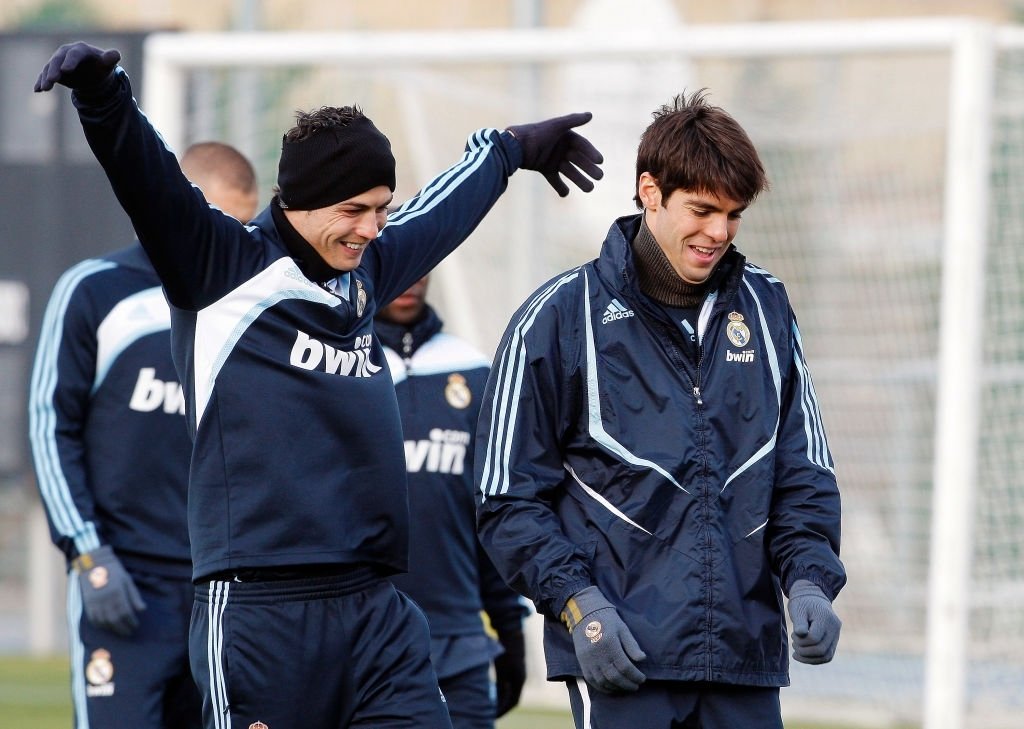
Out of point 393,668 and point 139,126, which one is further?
point 393,668

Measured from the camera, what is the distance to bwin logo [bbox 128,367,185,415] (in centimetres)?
482

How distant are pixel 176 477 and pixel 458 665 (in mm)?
946

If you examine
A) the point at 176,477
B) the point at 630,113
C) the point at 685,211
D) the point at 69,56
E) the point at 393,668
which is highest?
the point at 630,113

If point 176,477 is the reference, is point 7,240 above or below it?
above

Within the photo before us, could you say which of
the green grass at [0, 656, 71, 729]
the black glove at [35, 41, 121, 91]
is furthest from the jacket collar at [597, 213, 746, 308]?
the green grass at [0, 656, 71, 729]

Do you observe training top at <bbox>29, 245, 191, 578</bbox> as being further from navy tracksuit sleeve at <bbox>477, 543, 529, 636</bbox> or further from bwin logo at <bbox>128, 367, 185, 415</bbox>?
navy tracksuit sleeve at <bbox>477, 543, 529, 636</bbox>

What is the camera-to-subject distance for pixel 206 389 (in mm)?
3652

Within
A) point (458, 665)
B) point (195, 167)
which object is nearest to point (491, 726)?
point (458, 665)

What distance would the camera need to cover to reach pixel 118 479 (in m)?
4.83

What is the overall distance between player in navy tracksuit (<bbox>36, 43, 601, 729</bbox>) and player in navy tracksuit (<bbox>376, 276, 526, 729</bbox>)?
1178mm

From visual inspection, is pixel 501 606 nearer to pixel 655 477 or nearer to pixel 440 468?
pixel 440 468

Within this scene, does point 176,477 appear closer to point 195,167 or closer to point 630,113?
→ point 195,167

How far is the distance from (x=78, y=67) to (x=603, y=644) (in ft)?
4.72

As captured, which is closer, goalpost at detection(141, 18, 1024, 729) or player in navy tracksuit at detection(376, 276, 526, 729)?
player in navy tracksuit at detection(376, 276, 526, 729)
